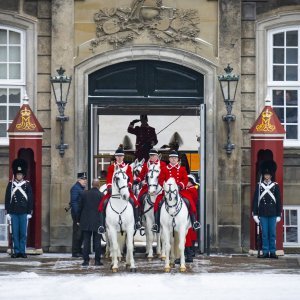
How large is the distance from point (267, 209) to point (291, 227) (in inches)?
74.4

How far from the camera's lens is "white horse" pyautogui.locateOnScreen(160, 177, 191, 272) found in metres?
26.4

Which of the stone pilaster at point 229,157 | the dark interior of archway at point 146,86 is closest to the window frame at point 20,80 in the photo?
the dark interior of archway at point 146,86

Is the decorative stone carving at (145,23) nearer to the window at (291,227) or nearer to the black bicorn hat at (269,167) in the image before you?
the black bicorn hat at (269,167)

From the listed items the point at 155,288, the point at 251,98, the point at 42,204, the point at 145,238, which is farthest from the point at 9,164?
the point at 155,288

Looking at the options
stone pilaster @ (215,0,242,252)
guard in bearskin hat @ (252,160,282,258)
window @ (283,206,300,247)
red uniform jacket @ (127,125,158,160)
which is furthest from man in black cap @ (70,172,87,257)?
window @ (283,206,300,247)

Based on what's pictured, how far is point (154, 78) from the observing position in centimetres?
3073

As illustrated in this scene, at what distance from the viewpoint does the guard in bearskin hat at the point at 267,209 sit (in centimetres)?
2920

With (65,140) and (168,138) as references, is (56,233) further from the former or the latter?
(168,138)

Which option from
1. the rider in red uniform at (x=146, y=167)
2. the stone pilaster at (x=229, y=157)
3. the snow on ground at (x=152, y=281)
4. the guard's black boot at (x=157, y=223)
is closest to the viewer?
the snow on ground at (x=152, y=281)

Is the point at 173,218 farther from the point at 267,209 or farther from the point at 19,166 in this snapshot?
the point at 19,166

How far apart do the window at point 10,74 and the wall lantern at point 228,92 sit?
4.01 m

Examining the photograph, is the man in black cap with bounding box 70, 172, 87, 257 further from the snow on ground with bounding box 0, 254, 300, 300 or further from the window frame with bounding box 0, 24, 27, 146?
the window frame with bounding box 0, 24, 27, 146

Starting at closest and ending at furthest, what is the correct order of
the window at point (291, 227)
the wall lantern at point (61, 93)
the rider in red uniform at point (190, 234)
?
the rider in red uniform at point (190, 234), the wall lantern at point (61, 93), the window at point (291, 227)

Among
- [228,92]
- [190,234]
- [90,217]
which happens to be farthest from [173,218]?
[228,92]
